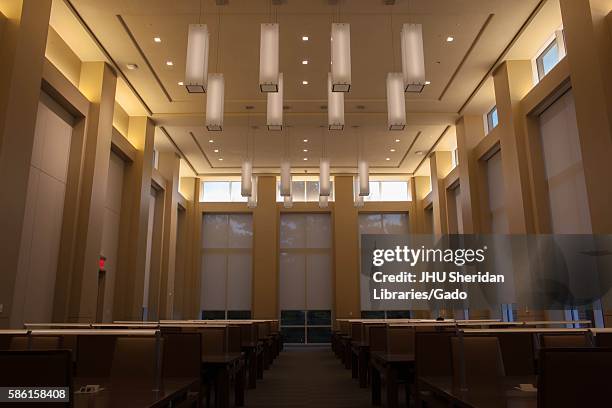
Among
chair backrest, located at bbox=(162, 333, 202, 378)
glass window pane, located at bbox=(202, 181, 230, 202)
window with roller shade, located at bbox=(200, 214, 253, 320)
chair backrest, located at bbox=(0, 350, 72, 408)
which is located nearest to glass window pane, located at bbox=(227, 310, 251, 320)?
window with roller shade, located at bbox=(200, 214, 253, 320)

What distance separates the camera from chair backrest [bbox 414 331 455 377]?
3.26 meters

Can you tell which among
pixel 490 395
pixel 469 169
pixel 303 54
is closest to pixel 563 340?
pixel 490 395

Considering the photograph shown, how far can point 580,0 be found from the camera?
6.30 meters

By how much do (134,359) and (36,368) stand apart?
1.22 meters

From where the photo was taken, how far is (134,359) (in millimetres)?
2744

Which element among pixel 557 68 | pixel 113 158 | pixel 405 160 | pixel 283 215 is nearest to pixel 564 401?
pixel 557 68

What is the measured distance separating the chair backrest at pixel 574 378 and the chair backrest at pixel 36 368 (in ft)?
5.34

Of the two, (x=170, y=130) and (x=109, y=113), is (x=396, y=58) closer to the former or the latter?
(x=109, y=113)

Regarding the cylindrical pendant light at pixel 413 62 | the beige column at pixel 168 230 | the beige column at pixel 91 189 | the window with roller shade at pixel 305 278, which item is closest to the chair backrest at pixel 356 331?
the cylindrical pendant light at pixel 413 62

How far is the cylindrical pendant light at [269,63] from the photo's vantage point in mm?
5180

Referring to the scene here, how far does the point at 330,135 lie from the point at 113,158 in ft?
19.9

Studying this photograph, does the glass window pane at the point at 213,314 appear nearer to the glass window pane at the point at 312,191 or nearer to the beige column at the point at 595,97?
the glass window pane at the point at 312,191

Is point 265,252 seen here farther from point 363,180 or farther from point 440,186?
point 440,186

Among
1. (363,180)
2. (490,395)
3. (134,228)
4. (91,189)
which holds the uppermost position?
(363,180)
